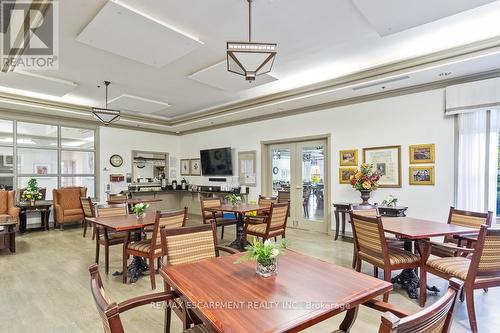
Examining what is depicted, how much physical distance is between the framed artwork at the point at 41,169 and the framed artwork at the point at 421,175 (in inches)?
329

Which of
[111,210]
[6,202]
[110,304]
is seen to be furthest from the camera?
[6,202]

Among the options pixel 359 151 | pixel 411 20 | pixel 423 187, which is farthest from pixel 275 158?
pixel 411 20

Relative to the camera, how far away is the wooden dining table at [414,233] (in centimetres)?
267

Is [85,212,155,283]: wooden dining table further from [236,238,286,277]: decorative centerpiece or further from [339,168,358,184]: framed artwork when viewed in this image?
[339,168,358,184]: framed artwork

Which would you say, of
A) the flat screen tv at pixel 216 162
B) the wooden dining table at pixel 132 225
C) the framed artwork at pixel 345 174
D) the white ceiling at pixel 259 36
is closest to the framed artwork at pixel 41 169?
the white ceiling at pixel 259 36

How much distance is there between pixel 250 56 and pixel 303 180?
169 inches

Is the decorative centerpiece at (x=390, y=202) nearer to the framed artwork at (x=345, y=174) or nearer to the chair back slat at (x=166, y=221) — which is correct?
the framed artwork at (x=345, y=174)

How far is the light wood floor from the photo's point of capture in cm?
240

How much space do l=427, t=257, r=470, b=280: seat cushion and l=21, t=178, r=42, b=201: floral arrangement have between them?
7654 mm

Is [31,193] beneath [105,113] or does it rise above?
beneath

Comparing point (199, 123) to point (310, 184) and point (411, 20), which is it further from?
point (411, 20)

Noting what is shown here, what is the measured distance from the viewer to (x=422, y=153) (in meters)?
4.61

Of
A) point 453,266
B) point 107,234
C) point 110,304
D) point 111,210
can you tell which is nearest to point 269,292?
point 110,304

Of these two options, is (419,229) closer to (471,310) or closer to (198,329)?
(471,310)
